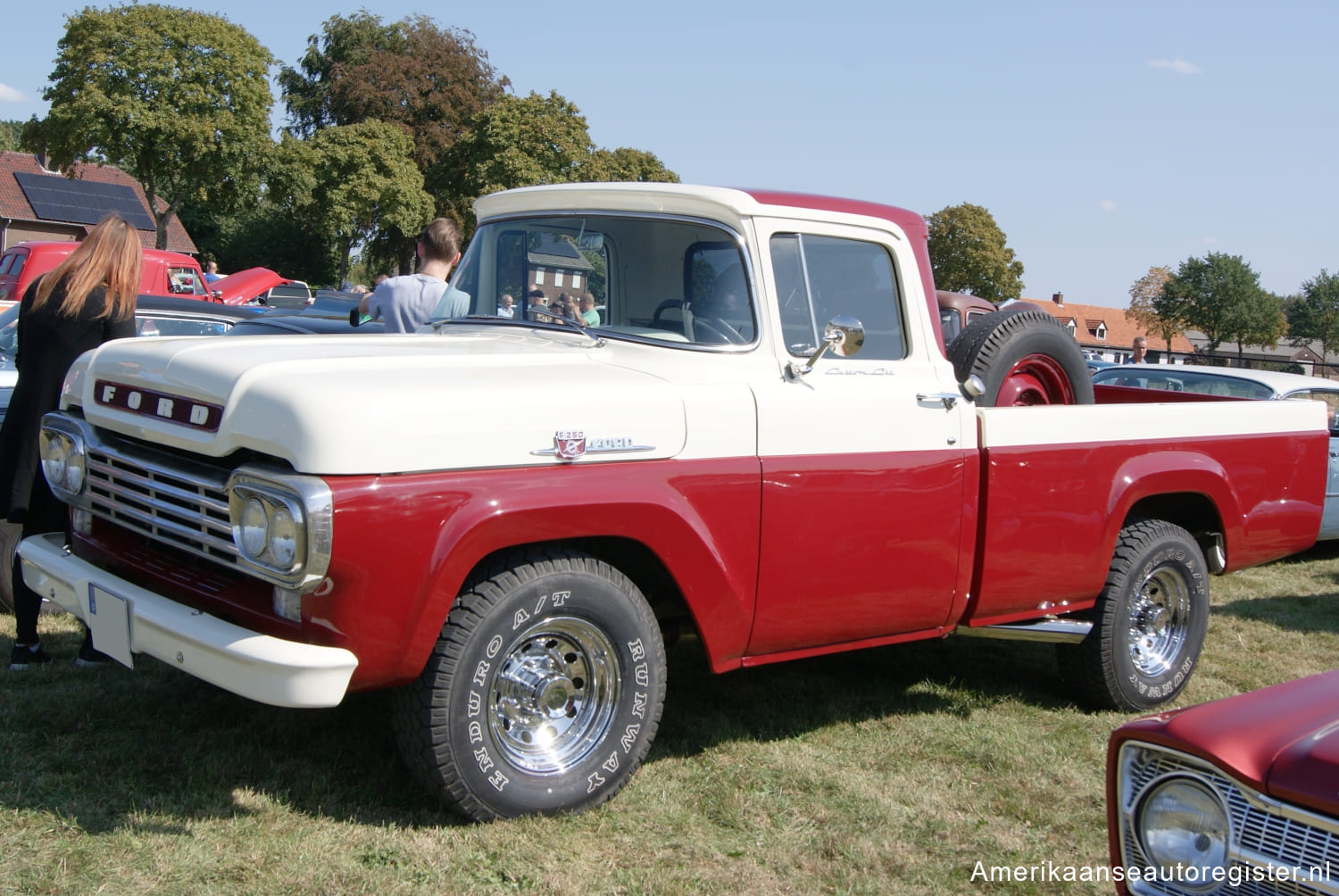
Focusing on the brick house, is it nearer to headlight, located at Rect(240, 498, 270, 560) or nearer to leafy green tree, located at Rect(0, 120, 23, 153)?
leafy green tree, located at Rect(0, 120, 23, 153)

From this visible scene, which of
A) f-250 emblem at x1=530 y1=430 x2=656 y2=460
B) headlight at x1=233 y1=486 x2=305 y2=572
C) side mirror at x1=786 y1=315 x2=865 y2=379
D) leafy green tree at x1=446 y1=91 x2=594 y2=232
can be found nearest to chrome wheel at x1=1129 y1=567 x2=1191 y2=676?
side mirror at x1=786 y1=315 x2=865 y2=379

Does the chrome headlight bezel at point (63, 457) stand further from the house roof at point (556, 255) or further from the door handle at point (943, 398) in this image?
the door handle at point (943, 398)

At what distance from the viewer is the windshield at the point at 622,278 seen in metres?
4.19

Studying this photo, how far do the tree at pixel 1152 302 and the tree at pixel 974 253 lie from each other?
39.5ft

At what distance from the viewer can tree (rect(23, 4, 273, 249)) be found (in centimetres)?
3791

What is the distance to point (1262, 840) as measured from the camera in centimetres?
210

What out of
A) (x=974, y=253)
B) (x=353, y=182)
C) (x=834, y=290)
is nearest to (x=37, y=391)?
(x=834, y=290)

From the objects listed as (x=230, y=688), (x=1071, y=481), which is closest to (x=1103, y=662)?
(x=1071, y=481)

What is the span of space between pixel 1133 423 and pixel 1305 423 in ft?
4.57

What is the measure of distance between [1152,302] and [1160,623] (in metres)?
74.7

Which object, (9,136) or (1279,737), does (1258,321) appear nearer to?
(1279,737)

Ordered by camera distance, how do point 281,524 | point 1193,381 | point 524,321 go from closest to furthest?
point 281,524, point 524,321, point 1193,381

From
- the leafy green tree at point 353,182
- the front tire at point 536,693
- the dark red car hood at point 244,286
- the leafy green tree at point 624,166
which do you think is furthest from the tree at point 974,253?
the front tire at point 536,693

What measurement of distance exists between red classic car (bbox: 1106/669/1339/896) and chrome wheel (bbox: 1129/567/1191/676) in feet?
9.54
